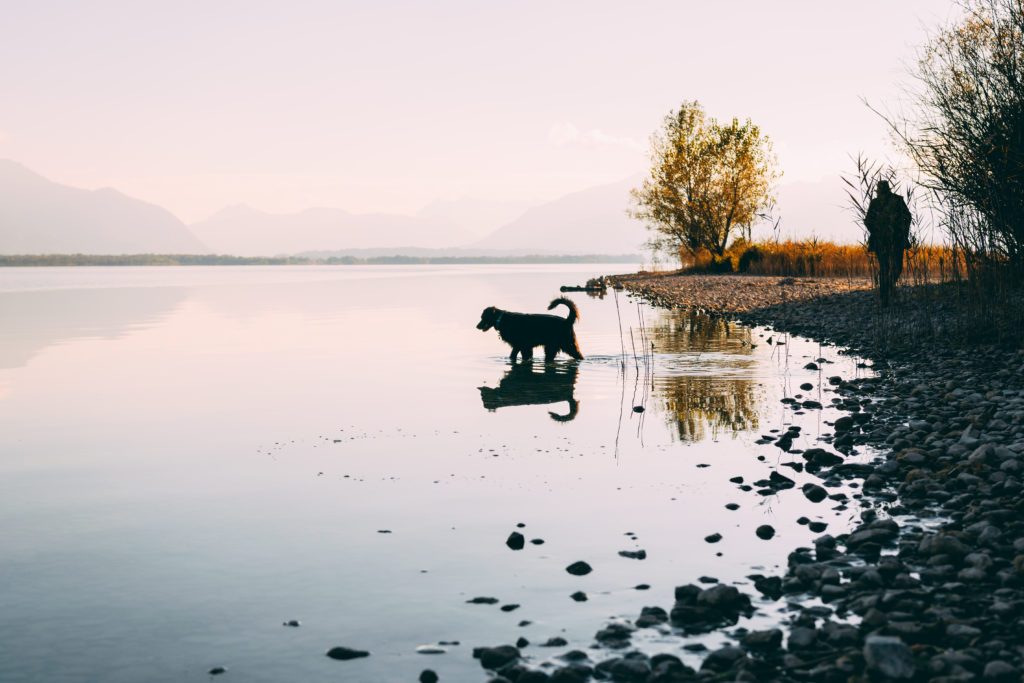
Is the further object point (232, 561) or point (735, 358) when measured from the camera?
point (735, 358)

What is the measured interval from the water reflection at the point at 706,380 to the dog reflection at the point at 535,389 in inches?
62.4

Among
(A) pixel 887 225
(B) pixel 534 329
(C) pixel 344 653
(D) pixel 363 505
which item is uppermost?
(A) pixel 887 225

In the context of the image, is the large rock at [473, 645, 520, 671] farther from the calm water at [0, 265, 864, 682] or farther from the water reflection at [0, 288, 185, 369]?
the water reflection at [0, 288, 185, 369]

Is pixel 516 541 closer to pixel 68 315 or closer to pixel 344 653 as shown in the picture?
pixel 344 653

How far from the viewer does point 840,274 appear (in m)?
43.5

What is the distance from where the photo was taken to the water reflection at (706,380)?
1288 cm

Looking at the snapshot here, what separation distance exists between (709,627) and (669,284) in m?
47.9

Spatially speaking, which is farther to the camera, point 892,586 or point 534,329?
point 534,329

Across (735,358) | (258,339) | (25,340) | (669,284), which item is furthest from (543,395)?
(669,284)

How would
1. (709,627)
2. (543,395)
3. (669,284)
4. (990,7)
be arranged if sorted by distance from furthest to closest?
1. (669,284)
2. (990,7)
3. (543,395)
4. (709,627)

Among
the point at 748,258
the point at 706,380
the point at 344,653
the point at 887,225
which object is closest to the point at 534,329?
the point at 706,380

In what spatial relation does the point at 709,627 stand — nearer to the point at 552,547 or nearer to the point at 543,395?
the point at 552,547

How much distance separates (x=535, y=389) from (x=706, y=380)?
320 cm

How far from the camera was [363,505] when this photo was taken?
A: 8977mm
